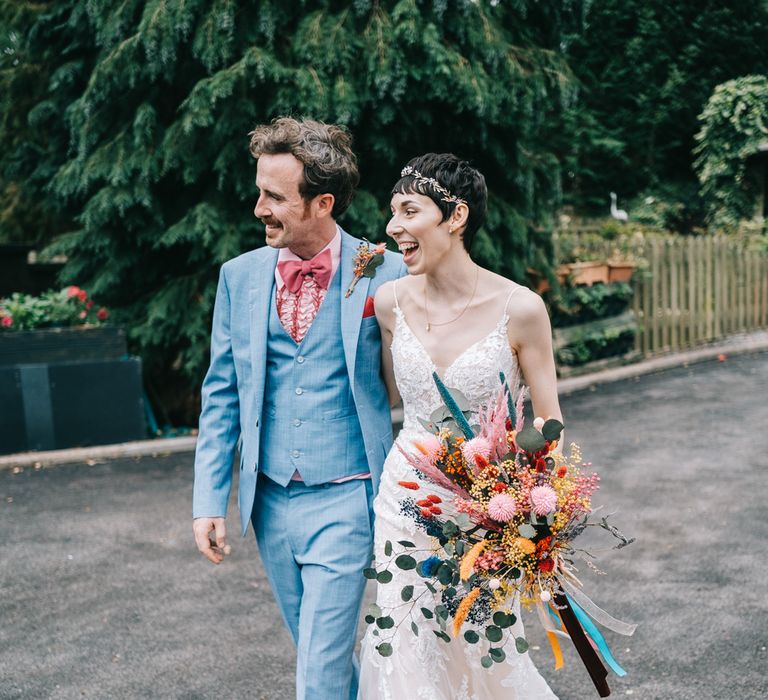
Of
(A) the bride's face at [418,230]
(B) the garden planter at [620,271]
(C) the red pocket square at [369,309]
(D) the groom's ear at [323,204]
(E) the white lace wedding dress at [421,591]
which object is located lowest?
(B) the garden planter at [620,271]

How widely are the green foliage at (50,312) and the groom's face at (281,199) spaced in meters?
6.26

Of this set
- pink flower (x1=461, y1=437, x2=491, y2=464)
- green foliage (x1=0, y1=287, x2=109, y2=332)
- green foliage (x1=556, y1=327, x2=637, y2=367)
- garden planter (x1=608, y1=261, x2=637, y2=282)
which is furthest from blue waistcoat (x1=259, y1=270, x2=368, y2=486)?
garden planter (x1=608, y1=261, x2=637, y2=282)

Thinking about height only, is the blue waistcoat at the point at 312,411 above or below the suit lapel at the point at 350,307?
below

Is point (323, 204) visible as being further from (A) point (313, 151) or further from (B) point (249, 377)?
(B) point (249, 377)

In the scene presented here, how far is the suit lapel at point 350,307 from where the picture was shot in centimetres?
299

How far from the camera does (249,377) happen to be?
3.10 metres

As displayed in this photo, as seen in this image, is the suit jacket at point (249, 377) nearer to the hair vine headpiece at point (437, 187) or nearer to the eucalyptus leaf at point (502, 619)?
the hair vine headpiece at point (437, 187)

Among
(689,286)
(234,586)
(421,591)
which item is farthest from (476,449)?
(689,286)

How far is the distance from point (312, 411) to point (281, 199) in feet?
2.26

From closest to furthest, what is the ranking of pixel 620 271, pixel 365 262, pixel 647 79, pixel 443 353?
pixel 443 353, pixel 365 262, pixel 620 271, pixel 647 79

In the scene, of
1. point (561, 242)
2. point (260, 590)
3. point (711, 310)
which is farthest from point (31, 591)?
point (711, 310)

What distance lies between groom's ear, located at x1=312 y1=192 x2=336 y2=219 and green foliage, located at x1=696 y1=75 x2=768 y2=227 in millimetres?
21136

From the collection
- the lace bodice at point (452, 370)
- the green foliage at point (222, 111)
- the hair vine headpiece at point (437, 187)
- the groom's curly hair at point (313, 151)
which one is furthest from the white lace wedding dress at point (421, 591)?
the green foliage at point (222, 111)

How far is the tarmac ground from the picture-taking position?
4.12 meters
